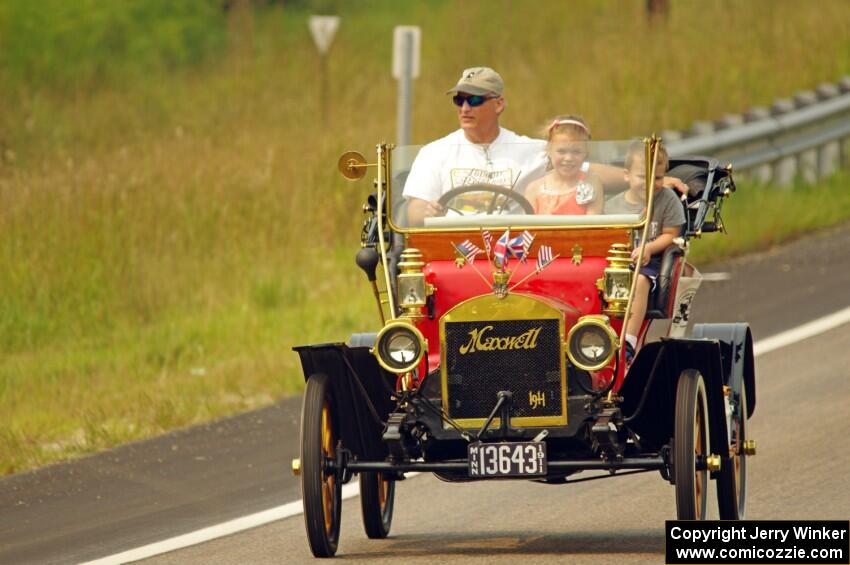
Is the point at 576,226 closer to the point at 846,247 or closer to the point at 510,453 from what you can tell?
the point at 510,453

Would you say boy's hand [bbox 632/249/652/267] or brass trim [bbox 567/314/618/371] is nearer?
brass trim [bbox 567/314/618/371]

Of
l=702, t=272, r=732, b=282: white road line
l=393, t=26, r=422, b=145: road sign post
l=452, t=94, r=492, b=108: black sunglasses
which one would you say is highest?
l=393, t=26, r=422, b=145: road sign post

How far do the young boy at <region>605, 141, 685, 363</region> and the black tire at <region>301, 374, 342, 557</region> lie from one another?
49.8 inches

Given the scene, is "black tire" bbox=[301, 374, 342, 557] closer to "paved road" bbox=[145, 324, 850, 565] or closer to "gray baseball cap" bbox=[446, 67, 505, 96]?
"paved road" bbox=[145, 324, 850, 565]

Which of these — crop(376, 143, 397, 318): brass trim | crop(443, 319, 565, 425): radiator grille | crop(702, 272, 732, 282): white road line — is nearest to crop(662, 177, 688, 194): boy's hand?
crop(376, 143, 397, 318): brass trim

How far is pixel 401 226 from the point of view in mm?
8391

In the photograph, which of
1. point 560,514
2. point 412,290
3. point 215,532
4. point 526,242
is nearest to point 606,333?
point 526,242

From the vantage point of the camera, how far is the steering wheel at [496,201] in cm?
835

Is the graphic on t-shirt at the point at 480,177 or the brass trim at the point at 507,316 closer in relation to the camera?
the brass trim at the point at 507,316

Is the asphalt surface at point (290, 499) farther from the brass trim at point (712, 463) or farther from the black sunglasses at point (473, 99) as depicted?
the black sunglasses at point (473, 99)

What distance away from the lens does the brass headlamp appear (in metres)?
7.84

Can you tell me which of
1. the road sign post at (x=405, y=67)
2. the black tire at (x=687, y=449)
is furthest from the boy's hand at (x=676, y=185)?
the road sign post at (x=405, y=67)

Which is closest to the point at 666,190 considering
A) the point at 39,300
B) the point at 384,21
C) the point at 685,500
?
the point at 685,500

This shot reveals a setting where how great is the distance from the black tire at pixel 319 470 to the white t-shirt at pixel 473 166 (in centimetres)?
111
